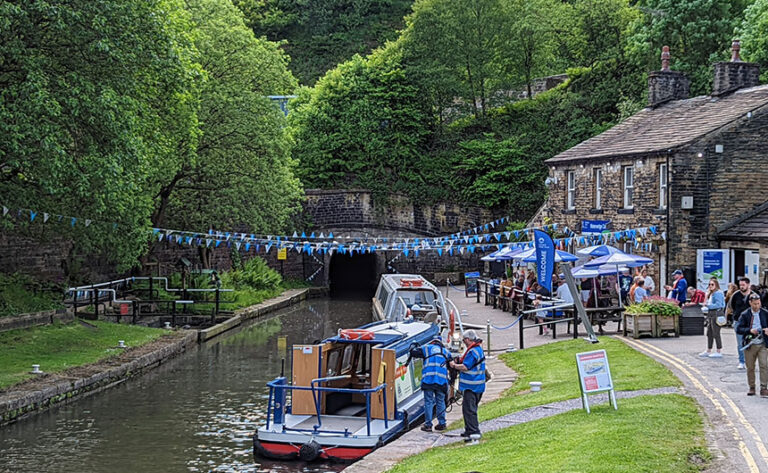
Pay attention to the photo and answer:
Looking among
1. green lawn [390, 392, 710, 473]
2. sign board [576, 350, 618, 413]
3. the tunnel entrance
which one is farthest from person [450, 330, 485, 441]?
the tunnel entrance

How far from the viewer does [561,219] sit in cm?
3650

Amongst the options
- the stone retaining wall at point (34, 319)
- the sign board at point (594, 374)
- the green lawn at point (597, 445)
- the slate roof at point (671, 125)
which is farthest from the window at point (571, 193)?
the sign board at point (594, 374)

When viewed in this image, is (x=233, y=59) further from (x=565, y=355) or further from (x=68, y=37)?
(x=565, y=355)

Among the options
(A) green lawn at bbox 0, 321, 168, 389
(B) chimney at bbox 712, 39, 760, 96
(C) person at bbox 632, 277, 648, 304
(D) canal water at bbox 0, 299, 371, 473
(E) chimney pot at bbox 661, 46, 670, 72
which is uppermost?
(E) chimney pot at bbox 661, 46, 670, 72

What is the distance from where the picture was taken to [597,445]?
1134 centimetres

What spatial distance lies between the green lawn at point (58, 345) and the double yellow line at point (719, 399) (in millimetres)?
12926

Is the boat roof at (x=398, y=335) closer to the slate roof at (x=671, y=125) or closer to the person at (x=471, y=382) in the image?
the person at (x=471, y=382)

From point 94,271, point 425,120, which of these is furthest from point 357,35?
point 94,271

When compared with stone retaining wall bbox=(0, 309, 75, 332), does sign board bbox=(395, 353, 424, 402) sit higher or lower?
lower

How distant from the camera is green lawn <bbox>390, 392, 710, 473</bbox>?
10.6m

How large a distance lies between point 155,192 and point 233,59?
7.22 metres

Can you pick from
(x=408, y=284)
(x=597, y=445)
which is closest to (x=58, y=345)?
(x=408, y=284)

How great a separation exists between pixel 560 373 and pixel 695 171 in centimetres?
1259

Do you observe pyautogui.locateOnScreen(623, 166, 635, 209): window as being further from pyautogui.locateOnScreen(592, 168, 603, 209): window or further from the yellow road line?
the yellow road line
